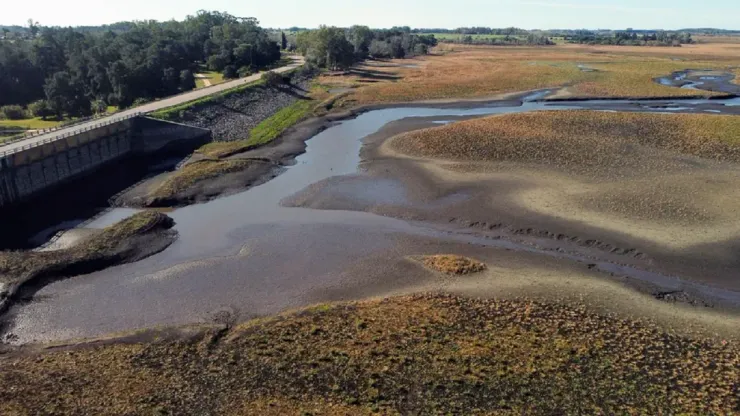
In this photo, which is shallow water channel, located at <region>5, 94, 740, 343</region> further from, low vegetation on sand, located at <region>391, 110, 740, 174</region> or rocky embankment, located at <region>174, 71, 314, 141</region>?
rocky embankment, located at <region>174, 71, 314, 141</region>

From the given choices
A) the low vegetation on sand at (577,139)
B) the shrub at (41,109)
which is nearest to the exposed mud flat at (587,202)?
the low vegetation on sand at (577,139)

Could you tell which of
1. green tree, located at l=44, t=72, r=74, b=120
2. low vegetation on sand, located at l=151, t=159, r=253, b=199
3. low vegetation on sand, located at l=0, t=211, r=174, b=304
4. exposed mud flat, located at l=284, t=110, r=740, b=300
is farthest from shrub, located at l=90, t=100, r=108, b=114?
exposed mud flat, located at l=284, t=110, r=740, b=300

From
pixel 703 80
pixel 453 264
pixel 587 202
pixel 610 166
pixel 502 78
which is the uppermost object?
pixel 502 78

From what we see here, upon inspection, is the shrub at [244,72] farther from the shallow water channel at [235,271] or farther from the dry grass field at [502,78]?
the shallow water channel at [235,271]

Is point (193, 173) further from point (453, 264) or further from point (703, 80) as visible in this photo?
point (703, 80)

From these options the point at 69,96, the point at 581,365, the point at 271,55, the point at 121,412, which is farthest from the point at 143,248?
the point at 271,55

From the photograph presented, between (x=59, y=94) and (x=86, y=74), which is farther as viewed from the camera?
(x=86, y=74)

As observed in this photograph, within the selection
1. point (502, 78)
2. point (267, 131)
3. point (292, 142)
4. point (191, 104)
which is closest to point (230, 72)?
point (191, 104)
